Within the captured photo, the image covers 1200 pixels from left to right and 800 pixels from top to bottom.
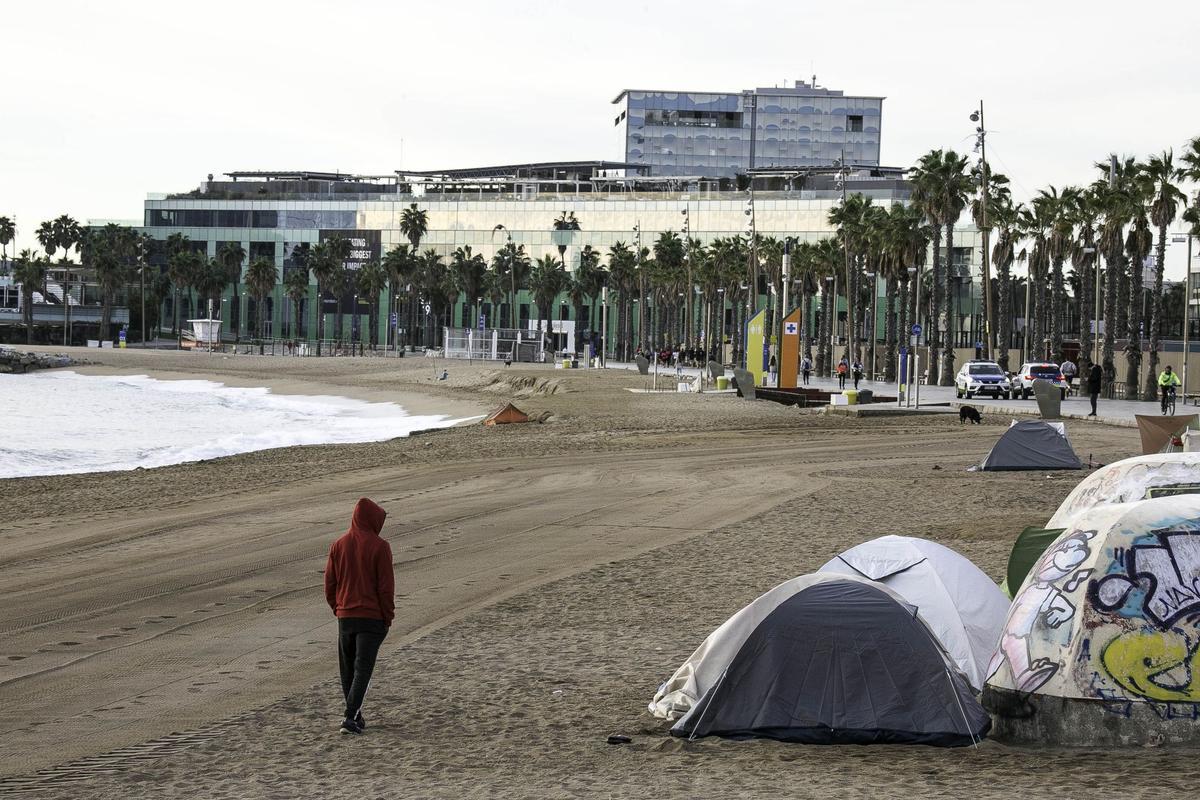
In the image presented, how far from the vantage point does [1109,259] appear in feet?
200

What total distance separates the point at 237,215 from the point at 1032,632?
160439 mm

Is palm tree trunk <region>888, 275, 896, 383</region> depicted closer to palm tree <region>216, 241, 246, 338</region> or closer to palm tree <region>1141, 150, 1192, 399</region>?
palm tree <region>1141, 150, 1192, 399</region>

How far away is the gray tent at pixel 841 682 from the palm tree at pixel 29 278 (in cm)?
15971

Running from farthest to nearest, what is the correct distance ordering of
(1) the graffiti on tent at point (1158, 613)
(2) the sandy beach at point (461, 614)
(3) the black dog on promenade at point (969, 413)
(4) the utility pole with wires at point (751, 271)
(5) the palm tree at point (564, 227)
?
(5) the palm tree at point (564, 227), (4) the utility pole with wires at point (751, 271), (3) the black dog on promenade at point (969, 413), (2) the sandy beach at point (461, 614), (1) the graffiti on tent at point (1158, 613)

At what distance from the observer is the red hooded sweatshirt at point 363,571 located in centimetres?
959

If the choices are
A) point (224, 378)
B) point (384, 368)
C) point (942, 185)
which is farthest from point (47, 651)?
point (384, 368)

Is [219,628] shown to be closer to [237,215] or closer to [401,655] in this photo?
[401,655]

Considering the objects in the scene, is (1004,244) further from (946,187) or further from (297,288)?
(297,288)

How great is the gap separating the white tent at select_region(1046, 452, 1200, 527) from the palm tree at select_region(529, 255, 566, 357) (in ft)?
425

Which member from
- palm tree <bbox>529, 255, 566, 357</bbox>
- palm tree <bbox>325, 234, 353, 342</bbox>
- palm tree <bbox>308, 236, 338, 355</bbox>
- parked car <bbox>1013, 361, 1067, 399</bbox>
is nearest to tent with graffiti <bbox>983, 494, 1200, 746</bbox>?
parked car <bbox>1013, 361, 1067, 399</bbox>

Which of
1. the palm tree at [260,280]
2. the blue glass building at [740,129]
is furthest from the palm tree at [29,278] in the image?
the blue glass building at [740,129]

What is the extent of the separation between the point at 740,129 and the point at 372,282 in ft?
186

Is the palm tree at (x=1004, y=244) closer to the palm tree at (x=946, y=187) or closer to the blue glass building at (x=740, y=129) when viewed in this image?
the palm tree at (x=946, y=187)

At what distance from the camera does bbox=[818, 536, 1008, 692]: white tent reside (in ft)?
35.7
